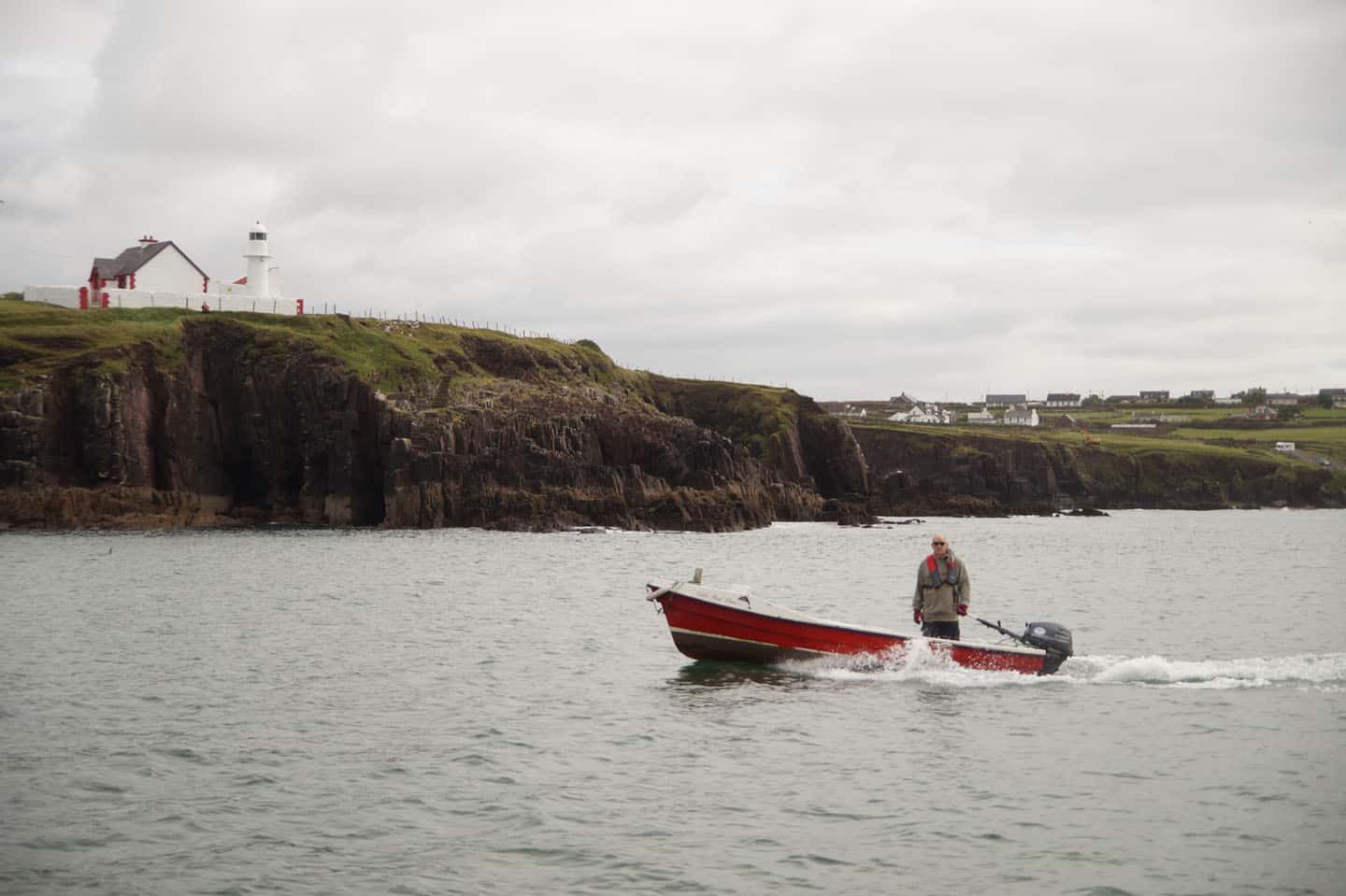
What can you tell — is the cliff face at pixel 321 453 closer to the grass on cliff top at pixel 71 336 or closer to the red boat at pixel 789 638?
the grass on cliff top at pixel 71 336

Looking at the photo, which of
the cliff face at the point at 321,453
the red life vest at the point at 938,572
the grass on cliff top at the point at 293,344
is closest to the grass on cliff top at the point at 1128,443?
the grass on cliff top at the point at 293,344

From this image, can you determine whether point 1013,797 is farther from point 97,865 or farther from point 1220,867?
point 97,865

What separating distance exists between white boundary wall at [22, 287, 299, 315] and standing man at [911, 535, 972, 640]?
303ft

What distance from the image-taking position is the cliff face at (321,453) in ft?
276

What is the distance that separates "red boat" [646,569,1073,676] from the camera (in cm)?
2575

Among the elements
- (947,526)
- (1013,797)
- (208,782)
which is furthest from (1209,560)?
(208,782)

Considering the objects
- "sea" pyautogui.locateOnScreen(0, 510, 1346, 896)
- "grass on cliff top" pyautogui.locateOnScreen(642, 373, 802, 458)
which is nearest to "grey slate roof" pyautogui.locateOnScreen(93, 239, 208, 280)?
"grass on cliff top" pyautogui.locateOnScreen(642, 373, 802, 458)

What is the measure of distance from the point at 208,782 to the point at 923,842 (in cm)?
1000

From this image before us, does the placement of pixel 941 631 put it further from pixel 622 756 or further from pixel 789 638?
pixel 622 756

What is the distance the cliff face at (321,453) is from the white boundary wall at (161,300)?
320 inches

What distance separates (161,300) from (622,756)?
98.4 metres

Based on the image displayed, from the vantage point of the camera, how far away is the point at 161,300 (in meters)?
106

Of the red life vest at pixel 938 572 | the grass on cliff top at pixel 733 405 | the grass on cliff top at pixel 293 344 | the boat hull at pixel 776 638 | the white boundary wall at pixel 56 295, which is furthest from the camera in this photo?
the grass on cliff top at pixel 733 405

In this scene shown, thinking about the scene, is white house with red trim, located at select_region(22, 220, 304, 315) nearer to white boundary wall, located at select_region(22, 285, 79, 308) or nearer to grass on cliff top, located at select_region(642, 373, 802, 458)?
white boundary wall, located at select_region(22, 285, 79, 308)
